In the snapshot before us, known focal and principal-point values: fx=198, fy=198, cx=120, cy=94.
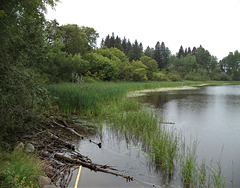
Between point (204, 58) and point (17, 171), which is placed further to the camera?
point (204, 58)

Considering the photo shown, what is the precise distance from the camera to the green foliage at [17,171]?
91.4 inches

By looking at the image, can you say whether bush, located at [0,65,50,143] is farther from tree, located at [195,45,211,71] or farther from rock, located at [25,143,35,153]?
tree, located at [195,45,211,71]

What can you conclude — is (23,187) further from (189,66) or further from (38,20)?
(189,66)

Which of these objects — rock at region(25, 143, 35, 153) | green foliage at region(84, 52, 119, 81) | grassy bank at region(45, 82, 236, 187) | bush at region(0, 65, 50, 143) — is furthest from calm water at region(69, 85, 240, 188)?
green foliage at region(84, 52, 119, 81)

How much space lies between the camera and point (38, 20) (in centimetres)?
524

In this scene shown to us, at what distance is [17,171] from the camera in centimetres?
257

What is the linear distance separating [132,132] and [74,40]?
1820 cm

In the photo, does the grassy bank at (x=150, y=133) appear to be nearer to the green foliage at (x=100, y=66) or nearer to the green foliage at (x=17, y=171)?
the green foliage at (x=17, y=171)

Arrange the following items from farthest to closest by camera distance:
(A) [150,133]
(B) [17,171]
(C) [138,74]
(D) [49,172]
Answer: (C) [138,74]
(A) [150,133]
(D) [49,172]
(B) [17,171]

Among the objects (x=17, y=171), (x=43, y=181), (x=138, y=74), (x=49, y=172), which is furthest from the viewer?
(x=138, y=74)

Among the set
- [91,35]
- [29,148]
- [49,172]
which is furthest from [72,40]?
[49,172]

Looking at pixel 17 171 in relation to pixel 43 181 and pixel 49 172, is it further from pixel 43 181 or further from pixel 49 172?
pixel 49 172

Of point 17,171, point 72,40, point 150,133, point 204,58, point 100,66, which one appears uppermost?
point 204,58

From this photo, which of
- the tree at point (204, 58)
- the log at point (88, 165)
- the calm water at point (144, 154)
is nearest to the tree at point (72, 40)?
the calm water at point (144, 154)
